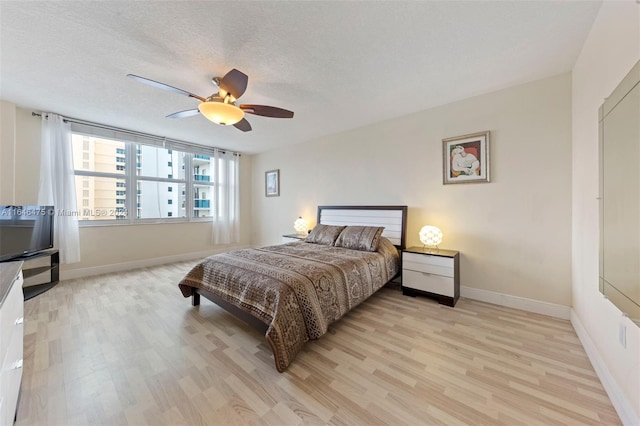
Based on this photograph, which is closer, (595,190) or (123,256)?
(595,190)

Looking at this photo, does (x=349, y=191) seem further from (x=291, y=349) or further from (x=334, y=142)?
(x=291, y=349)

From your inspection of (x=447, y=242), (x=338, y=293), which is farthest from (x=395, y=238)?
(x=338, y=293)

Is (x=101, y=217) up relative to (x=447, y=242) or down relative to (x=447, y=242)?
up

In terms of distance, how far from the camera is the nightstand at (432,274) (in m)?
2.67

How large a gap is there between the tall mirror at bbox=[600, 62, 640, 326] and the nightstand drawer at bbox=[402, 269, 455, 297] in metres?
1.24

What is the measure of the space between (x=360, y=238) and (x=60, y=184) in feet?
14.8

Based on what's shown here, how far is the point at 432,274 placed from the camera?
2.79 meters

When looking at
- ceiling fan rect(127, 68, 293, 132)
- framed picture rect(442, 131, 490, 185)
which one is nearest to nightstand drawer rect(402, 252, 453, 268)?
framed picture rect(442, 131, 490, 185)

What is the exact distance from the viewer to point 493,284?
2764mm

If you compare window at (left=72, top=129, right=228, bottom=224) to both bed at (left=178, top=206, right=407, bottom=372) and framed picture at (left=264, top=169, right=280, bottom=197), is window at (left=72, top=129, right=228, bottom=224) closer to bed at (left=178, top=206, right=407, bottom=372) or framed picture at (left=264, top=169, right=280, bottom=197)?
framed picture at (left=264, top=169, right=280, bottom=197)

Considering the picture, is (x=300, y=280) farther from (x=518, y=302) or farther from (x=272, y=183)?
(x=272, y=183)

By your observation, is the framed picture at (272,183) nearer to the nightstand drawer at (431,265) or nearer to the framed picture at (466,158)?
the nightstand drawer at (431,265)

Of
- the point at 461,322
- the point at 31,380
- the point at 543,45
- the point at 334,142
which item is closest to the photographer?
the point at 31,380

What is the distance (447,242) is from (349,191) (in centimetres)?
174
